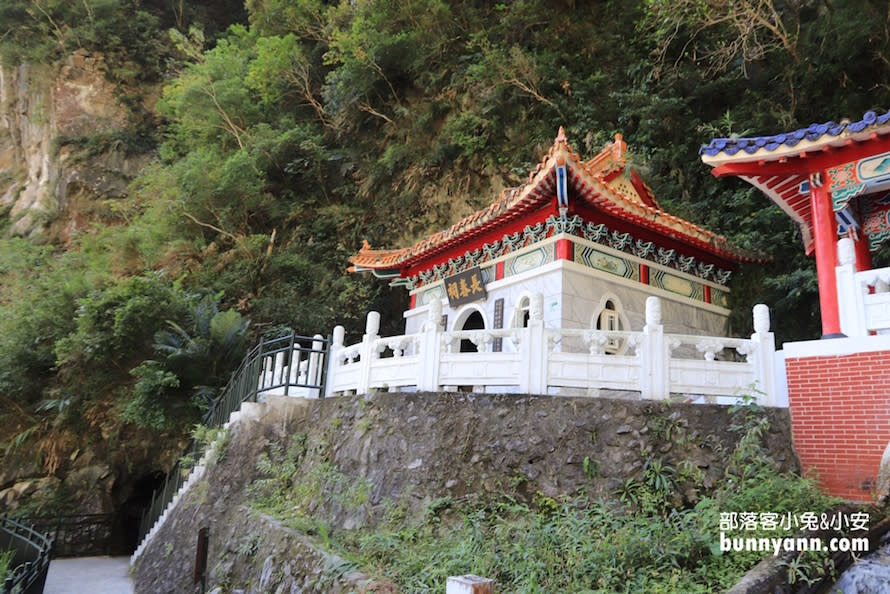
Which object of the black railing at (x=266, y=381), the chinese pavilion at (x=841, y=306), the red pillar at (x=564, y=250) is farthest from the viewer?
the red pillar at (x=564, y=250)

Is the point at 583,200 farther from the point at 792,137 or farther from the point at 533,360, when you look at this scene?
the point at 533,360

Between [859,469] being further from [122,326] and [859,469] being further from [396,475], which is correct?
[122,326]

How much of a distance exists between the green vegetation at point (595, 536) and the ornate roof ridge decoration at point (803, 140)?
3.14 metres

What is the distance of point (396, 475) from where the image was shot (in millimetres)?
6816

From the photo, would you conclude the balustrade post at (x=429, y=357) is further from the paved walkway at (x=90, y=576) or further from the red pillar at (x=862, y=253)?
the paved walkway at (x=90, y=576)

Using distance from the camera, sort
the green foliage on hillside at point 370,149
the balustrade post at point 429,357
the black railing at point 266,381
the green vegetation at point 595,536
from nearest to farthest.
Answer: the green vegetation at point 595,536 < the balustrade post at point 429,357 < the black railing at point 266,381 < the green foliage on hillside at point 370,149

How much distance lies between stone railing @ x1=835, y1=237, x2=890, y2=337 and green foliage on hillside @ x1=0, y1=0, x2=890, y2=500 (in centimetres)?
470

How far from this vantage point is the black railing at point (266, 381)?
9.59m

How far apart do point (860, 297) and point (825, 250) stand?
1096mm

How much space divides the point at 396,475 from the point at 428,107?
13.7 m

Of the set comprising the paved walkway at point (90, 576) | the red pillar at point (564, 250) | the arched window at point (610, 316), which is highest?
the red pillar at point (564, 250)

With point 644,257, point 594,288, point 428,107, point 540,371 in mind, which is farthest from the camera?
point 428,107

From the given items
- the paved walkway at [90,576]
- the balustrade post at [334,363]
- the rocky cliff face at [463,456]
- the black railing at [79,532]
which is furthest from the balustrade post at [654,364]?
the black railing at [79,532]

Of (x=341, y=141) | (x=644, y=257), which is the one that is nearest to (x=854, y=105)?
(x=644, y=257)
